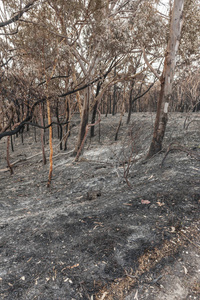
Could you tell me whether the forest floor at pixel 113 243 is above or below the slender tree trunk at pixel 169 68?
below

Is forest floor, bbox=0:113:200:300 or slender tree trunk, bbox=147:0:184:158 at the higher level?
slender tree trunk, bbox=147:0:184:158

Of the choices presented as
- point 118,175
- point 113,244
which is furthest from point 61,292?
point 118,175

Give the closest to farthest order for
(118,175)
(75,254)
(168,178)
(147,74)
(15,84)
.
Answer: (75,254), (168,178), (15,84), (118,175), (147,74)

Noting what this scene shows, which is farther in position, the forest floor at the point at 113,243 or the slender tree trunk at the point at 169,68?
the slender tree trunk at the point at 169,68

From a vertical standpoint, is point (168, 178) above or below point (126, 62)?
below

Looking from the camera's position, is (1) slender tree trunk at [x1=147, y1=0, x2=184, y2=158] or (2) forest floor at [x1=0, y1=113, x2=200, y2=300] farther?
(1) slender tree trunk at [x1=147, y1=0, x2=184, y2=158]

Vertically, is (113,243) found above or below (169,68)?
below

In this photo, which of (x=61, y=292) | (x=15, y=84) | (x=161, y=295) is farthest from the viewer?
(x=15, y=84)

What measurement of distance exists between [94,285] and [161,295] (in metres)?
0.93

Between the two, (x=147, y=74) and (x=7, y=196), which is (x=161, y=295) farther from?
(x=147, y=74)

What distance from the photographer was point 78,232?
431 cm

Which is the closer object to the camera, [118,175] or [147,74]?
[118,175]

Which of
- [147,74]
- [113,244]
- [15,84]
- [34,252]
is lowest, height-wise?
[34,252]

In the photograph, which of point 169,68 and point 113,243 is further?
point 169,68
